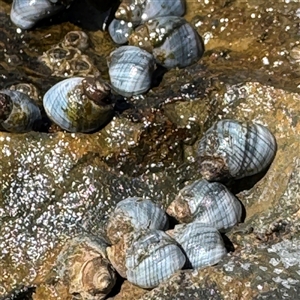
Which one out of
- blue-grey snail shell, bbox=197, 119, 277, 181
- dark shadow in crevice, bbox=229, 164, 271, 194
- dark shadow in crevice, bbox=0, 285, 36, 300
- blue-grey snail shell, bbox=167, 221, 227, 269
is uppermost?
blue-grey snail shell, bbox=197, 119, 277, 181

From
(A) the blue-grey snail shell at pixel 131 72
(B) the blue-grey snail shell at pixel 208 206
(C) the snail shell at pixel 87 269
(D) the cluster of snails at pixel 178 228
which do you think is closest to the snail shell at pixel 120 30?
(A) the blue-grey snail shell at pixel 131 72

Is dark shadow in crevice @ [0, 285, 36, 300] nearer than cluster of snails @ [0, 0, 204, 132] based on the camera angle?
Yes

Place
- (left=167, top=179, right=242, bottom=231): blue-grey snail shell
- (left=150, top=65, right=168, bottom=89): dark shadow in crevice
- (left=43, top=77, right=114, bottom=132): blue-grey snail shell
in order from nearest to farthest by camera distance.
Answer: (left=167, top=179, right=242, bottom=231): blue-grey snail shell → (left=43, top=77, right=114, bottom=132): blue-grey snail shell → (left=150, top=65, right=168, bottom=89): dark shadow in crevice

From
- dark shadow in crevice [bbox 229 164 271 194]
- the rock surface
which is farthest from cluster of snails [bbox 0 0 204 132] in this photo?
dark shadow in crevice [bbox 229 164 271 194]

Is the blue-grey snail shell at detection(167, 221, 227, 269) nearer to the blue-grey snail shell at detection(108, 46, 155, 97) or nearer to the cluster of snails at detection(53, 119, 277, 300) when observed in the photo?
the cluster of snails at detection(53, 119, 277, 300)

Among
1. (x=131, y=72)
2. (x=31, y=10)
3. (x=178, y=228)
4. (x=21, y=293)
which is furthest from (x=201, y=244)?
(x=31, y=10)

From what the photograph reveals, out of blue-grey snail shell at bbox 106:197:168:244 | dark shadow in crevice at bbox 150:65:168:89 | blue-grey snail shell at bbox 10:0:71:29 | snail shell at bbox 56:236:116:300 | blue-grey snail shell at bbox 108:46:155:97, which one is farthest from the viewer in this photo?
blue-grey snail shell at bbox 10:0:71:29
